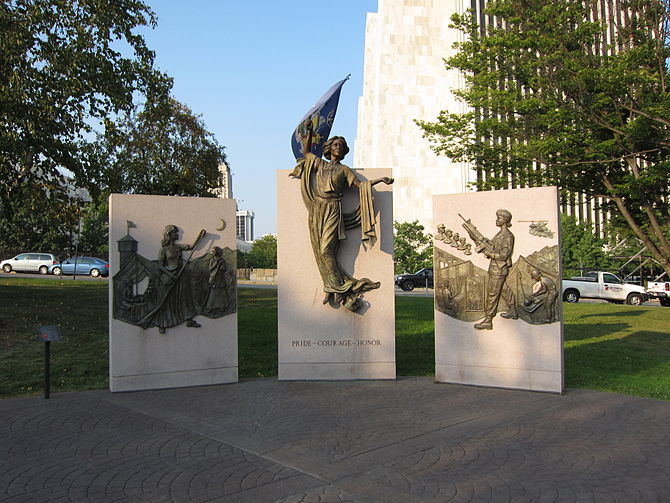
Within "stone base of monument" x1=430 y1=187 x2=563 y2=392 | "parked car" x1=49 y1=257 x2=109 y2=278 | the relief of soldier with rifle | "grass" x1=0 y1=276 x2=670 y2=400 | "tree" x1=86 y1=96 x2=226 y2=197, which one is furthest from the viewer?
"parked car" x1=49 y1=257 x2=109 y2=278

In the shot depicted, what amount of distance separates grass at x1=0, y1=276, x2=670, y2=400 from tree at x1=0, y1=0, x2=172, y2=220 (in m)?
3.41

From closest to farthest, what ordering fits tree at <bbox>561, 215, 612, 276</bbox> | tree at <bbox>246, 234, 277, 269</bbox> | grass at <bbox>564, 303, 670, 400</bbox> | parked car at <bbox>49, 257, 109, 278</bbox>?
1. grass at <bbox>564, 303, 670, 400</bbox>
2. parked car at <bbox>49, 257, 109, 278</bbox>
3. tree at <bbox>561, 215, 612, 276</bbox>
4. tree at <bbox>246, 234, 277, 269</bbox>

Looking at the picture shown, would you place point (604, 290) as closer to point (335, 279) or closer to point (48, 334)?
point (335, 279)

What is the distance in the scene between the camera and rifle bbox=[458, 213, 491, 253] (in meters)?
8.75

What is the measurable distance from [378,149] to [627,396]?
189ft

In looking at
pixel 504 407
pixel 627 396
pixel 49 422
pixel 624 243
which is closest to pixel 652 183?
pixel 627 396

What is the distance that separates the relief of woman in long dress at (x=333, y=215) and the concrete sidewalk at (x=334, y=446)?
168 centimetres

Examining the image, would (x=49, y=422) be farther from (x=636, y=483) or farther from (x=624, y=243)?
(x=624, y=243)

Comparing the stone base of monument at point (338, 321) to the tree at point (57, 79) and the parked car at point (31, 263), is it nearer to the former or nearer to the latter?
the tree at point (57, 79)

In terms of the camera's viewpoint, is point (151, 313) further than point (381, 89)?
No

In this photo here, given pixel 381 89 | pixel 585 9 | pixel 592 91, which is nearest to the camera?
pixel 592 91

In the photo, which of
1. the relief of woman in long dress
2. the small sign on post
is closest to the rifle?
the relief of woman in long dress

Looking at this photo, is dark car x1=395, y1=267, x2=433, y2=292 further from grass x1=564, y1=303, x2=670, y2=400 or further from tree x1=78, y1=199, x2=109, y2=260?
tree x1=78, y1=199, x2=109, y2=260

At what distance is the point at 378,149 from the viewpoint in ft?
211
